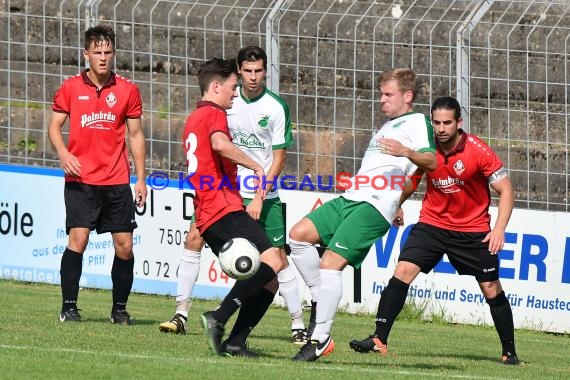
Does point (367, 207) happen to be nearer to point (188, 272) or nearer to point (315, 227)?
point (315, 227)

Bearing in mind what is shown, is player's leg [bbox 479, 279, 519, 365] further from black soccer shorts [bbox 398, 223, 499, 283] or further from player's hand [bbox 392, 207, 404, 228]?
player's hand [bbox 392, 207, 404, 228]

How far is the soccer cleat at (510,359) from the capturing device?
10977 millimetres

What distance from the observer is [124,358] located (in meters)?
9.25

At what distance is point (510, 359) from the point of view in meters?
11.0

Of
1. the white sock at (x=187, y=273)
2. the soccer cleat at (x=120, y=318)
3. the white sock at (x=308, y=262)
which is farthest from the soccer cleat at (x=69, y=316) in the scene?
the white sock at (x=308, y=262)

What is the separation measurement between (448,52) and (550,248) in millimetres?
2261

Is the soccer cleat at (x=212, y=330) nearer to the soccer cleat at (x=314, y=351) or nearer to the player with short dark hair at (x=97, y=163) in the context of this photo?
the soccer cleat at (x=314, y=351)

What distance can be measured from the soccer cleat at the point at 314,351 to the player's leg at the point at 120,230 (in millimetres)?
2641

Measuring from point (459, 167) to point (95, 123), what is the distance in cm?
298

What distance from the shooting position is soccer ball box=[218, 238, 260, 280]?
31.6ft

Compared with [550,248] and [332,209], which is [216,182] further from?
[550,248]

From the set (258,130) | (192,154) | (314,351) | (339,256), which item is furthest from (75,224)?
(314,351)

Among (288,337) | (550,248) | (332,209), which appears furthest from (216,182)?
(550,248)

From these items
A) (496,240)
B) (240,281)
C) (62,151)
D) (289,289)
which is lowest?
(289,289)
